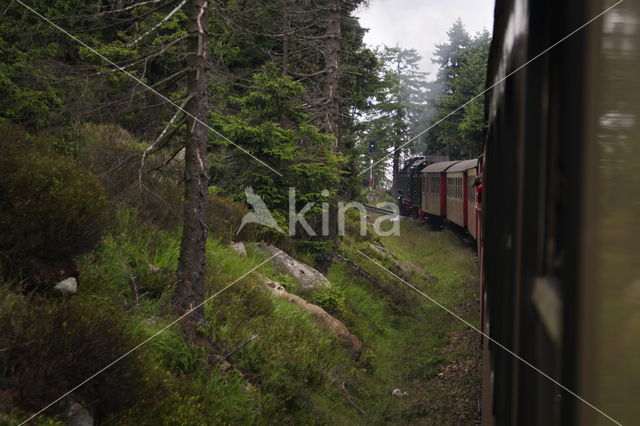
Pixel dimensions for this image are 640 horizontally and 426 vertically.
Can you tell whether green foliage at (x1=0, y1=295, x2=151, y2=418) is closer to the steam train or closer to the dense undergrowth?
the dense undergrowth

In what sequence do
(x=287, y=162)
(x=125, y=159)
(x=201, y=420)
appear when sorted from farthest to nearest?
(x=287, y=162) < (x=125, y=159) < (x=201, y=420)

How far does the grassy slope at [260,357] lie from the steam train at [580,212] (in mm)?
3594

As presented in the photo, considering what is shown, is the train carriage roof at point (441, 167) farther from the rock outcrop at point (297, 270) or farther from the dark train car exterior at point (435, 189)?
the rock outcrop at point (297, 270)

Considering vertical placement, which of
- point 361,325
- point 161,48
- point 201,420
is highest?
point 161,48

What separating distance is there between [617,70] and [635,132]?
0.43ft

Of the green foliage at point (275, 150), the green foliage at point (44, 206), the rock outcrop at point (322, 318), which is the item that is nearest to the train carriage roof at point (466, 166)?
the green foliage at point (275, 150)

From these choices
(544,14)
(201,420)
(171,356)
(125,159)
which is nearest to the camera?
(544,14)

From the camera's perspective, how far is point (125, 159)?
21.7ft

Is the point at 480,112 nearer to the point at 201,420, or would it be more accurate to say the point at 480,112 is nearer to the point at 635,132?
the point at 201,420

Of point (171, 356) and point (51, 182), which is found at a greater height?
point (51, 182)

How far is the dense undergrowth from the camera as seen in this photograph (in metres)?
3.95

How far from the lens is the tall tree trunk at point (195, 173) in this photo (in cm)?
658

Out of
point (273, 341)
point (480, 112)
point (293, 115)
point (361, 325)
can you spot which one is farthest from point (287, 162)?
point (480, 112)

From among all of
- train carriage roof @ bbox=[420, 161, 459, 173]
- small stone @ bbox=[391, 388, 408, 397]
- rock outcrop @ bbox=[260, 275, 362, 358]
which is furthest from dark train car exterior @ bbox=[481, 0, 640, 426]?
train carriage roof @ bbox=[420, 161, 459, 173]
